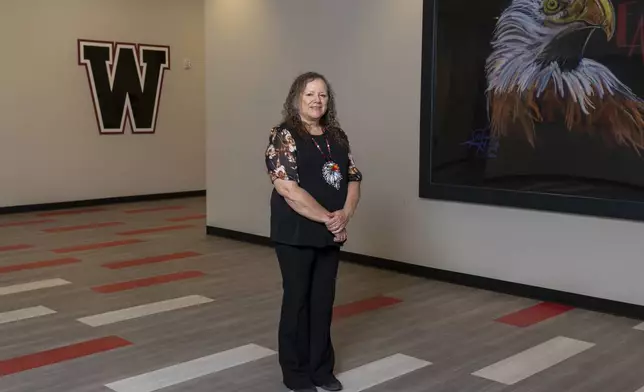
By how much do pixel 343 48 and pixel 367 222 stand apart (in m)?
1.47

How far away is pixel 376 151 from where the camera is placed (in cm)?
620

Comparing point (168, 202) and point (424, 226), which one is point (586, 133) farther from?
point (168, 202)

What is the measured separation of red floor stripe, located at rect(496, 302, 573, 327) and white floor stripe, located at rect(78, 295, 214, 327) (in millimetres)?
2000

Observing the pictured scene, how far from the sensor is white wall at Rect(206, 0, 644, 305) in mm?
5062

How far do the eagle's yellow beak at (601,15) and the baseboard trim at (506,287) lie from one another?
1.70 m

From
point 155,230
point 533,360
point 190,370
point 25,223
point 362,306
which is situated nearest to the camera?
point 190,370

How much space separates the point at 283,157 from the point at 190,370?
1.27m

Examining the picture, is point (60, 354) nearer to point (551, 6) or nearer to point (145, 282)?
point (145, 282)

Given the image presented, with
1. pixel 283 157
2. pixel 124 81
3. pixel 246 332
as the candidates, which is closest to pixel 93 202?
pixel 124 81

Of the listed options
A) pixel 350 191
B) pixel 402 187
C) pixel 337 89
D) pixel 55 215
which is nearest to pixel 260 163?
pixel 337 89

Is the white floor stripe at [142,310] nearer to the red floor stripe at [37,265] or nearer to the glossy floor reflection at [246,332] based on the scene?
the glossy floor reflection at [246,332]

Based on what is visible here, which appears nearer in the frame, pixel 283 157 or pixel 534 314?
pixel 283 157

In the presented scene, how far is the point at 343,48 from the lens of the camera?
6.36 meters

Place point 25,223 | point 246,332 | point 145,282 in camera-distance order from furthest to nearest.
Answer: point 25,223 < point 145,282 < point 246,332
